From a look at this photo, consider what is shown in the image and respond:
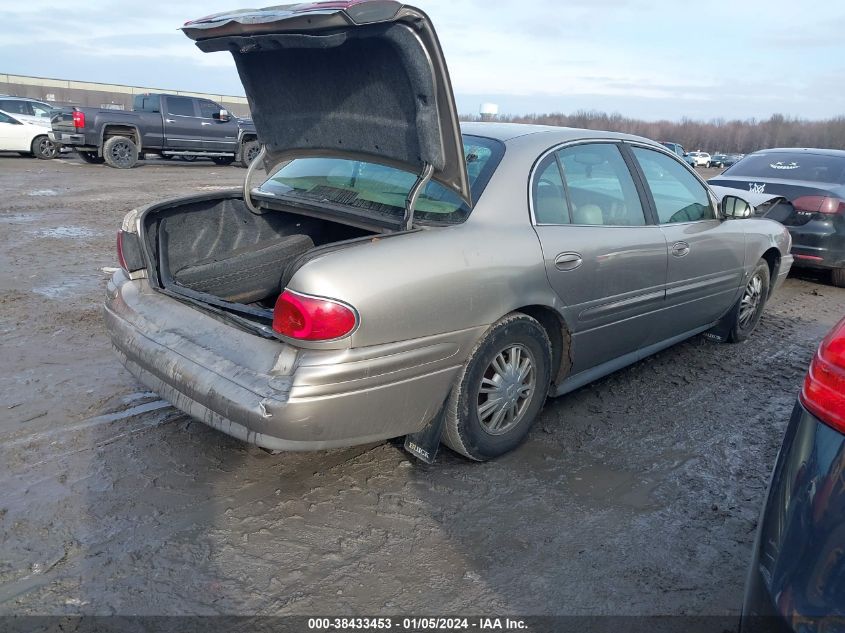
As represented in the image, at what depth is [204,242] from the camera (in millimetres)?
3922

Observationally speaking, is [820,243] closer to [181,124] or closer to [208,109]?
[181,124]

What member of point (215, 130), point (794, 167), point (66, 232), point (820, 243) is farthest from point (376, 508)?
point (215, 130)

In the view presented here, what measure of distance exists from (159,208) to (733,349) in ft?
13.6

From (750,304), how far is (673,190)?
151 cm

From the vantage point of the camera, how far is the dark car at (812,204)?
22.7 ft

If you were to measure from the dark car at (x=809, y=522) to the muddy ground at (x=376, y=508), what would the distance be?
0.87 m

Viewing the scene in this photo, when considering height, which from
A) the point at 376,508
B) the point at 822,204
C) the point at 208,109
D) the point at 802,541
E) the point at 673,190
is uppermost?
the point at 208,109

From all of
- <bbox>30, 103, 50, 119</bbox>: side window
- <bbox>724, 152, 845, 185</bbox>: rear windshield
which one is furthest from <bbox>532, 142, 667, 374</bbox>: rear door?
<bbox>30, 103, 50, 119</bbox>: side window

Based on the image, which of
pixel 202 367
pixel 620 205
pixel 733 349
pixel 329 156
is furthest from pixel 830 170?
pixel 202 367

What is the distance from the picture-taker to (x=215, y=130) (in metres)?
18.6

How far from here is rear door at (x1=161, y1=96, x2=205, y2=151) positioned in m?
17.5

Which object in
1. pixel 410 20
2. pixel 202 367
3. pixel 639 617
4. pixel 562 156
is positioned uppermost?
pixel 410 20

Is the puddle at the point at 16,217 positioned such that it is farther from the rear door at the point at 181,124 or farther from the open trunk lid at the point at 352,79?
the rear door at the point at 181,124

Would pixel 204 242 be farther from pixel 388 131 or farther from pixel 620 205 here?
pixel 620 205
